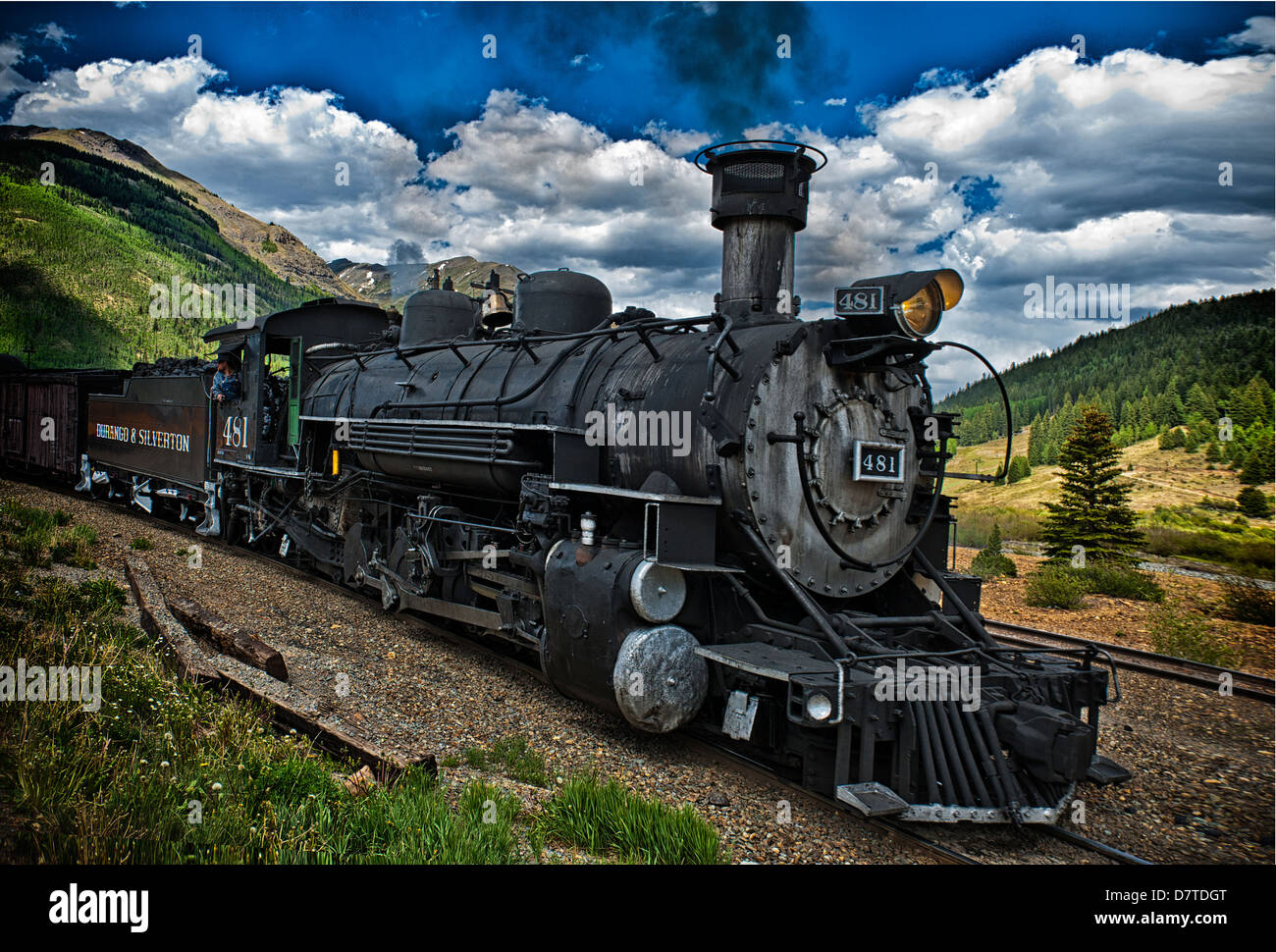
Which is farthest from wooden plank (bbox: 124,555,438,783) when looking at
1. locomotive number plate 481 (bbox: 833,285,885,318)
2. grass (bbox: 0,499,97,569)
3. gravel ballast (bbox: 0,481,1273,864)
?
locomotive number plate 481 (bbox: 833,285,885,318)

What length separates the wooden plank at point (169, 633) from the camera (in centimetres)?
590

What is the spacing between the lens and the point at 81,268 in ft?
210

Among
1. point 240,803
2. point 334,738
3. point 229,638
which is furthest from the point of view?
point 229,638

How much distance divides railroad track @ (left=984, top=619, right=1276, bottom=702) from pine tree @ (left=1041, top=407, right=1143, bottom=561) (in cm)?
763

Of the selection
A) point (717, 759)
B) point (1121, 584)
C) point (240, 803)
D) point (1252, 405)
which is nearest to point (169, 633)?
point (240, 803)

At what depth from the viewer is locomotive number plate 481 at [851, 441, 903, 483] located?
5.84 m

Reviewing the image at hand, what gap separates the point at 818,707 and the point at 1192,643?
7.55 meters

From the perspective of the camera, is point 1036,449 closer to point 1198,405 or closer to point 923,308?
point 1198,405

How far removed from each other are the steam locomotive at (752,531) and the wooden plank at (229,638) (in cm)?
160

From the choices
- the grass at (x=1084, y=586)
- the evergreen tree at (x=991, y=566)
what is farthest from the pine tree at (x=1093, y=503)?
the grass at (x=1084, y=586)

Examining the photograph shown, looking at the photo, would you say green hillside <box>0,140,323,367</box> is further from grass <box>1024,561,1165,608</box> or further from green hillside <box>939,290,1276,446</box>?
green hillside <box>939,290,1276,446</box>
